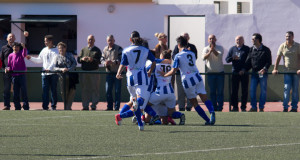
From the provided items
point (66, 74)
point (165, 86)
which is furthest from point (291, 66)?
point (66, 74)

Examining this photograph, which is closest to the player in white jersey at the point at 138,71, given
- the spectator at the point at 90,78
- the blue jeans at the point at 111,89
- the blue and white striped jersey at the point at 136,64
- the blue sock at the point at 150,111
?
the blue and white striped jersey at the point at 136,64

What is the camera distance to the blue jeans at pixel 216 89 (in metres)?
18.4

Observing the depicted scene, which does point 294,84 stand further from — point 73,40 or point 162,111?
point 73,40

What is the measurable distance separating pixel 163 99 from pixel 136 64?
1320 mm

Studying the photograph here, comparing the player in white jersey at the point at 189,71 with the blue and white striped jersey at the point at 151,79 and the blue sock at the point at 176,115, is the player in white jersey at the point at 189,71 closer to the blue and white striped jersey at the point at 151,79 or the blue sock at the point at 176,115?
the blue and white striped jersey at the point at 151,79

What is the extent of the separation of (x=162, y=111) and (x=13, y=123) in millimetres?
3043

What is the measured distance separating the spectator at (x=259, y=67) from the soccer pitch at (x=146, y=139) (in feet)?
7.70

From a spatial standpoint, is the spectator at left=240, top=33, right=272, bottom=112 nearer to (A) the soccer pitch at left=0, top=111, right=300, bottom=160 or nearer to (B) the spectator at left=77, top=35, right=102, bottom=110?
(A) the soccer pitch at left=0, top=111, right=300, bottom=160

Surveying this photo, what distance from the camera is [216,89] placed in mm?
18594

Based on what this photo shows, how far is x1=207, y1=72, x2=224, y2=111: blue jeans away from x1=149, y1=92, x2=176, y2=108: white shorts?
4.80m

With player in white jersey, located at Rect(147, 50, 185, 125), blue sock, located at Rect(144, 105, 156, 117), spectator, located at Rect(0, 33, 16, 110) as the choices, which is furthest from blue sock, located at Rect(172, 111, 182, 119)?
spectator, located at Rect(0, 33, 16, 110)

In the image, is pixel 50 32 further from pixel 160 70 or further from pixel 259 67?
pixel 160 70

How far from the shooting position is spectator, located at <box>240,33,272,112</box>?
18.2 m

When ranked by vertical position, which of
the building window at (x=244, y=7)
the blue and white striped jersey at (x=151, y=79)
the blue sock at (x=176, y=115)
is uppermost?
the building window at (x=244, y=7)
